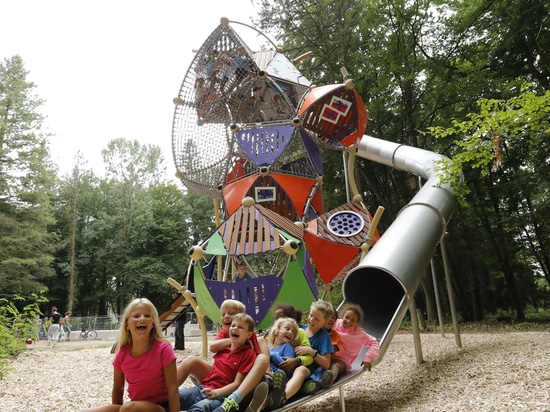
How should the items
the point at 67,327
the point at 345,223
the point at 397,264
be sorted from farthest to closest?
the point at 67,327 → the point at 345,223 → the point at 397,264

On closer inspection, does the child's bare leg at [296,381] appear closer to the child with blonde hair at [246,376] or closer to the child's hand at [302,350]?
the child's hand at [302,350]

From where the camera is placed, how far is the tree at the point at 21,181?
69.7ft

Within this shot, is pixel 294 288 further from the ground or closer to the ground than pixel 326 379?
further from the ground

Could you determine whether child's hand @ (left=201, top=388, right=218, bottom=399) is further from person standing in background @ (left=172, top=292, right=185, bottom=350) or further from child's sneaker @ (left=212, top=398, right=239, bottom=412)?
person standing in background @ (left=172, top=292, right=185, bottom=350)

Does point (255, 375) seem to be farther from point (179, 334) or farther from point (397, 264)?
point (179, 334)

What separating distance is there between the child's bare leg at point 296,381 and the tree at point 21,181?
20616 millimetres

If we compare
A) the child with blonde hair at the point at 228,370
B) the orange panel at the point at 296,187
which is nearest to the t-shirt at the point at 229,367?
the child with blonde hair at the point at 228,370

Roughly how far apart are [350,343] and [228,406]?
6.84 feet

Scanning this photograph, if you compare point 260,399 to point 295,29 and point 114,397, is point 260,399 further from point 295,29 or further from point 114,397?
point 295,29

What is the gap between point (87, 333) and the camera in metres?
21.2

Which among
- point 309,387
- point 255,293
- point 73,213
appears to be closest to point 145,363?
point 309,387

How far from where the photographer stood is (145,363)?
9.12 ft

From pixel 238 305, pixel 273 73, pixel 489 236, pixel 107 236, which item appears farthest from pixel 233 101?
pixel 107 236

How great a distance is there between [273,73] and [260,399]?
624cm
